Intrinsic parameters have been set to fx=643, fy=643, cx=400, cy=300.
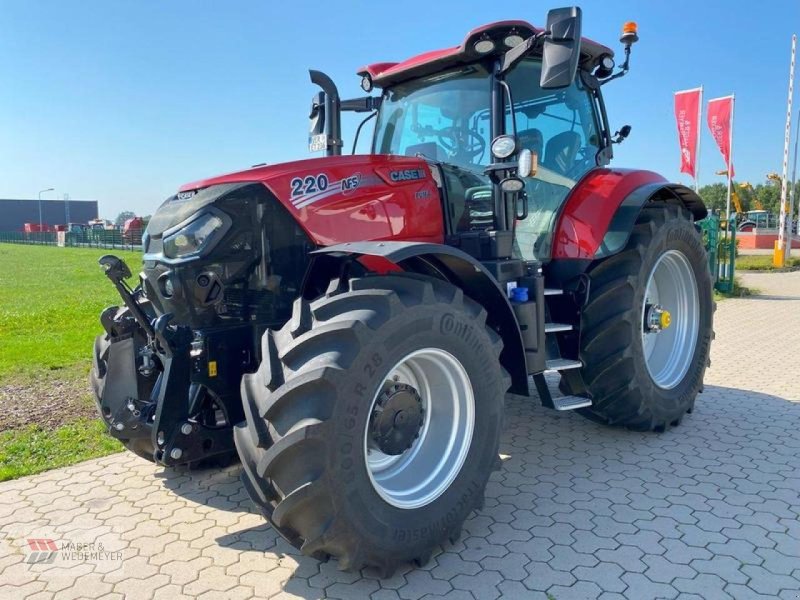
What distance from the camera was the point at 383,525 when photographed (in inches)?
109

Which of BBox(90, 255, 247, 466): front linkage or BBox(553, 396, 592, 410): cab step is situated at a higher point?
BBox(90, 255, 247, 466): front linkage

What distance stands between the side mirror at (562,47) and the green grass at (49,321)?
5.87m

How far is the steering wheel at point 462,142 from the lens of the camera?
4.13 metres

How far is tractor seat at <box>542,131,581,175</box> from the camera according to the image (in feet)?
14.9

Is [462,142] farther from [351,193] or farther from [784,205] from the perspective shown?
[784,205]

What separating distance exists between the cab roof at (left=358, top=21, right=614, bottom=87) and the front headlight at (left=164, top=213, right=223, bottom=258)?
1840 millimetres

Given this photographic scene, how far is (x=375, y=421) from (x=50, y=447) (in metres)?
3.04

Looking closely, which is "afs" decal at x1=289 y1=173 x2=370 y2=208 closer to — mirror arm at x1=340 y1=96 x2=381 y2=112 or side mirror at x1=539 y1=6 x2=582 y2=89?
side mirror at x1=539 y1=6 x2=582 y2=89

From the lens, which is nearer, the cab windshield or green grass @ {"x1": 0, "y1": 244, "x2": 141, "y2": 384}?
the cab windshield

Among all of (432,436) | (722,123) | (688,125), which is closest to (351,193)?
(432,436)

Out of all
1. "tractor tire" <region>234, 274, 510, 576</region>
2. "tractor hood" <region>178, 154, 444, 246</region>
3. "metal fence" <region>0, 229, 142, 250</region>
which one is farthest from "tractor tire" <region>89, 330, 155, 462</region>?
"metal fence" <region>0, 229, 142, 250</region>

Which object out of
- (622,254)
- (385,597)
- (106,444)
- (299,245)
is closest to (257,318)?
(299,245)

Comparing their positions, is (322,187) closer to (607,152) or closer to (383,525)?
(383,525)

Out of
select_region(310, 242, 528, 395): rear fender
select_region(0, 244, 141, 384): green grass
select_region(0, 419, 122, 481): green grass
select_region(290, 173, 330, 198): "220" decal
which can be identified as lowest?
select_region(0, 419, 122, 481): green grass
